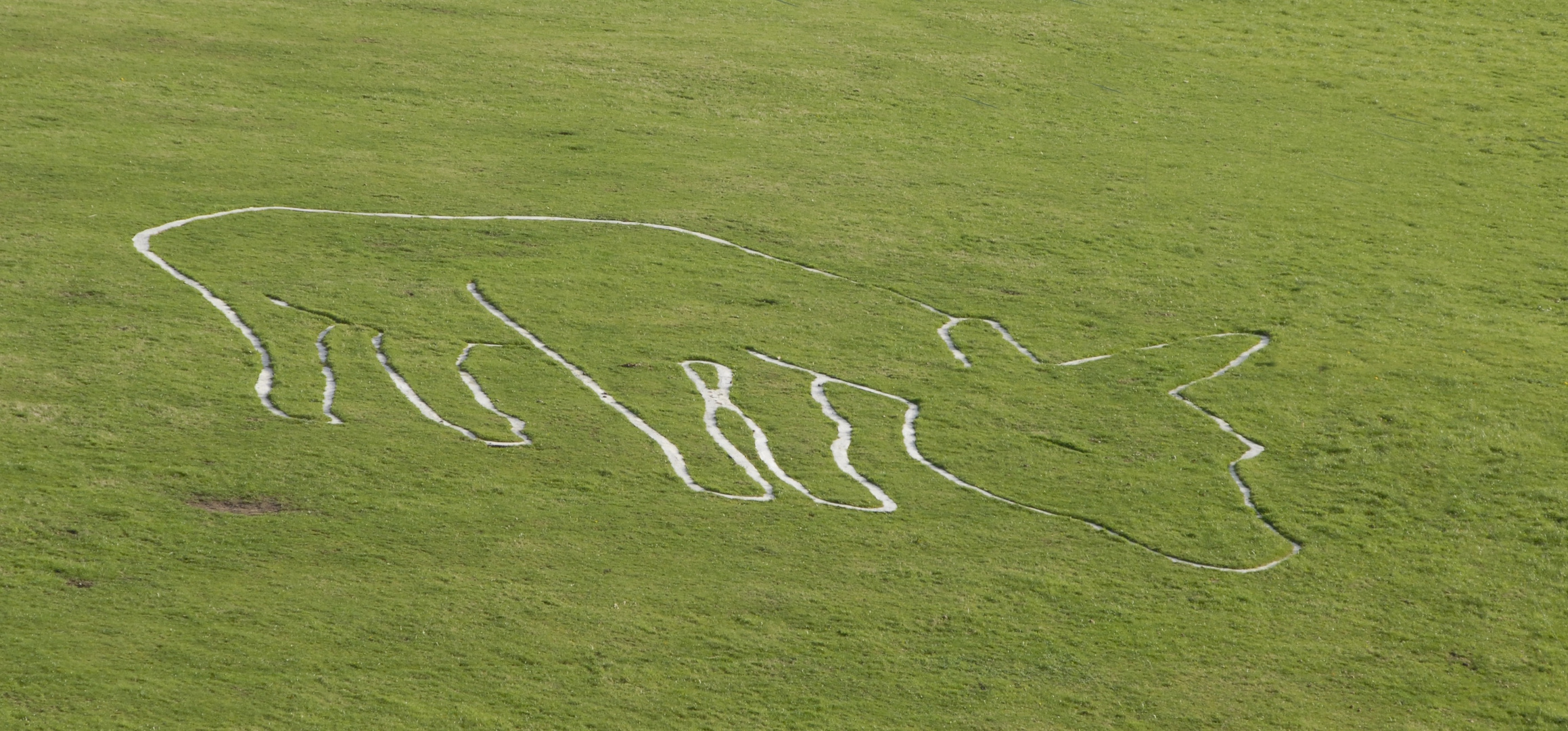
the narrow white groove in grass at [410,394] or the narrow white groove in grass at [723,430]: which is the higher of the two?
the narrow white groove in grass at [410,394]

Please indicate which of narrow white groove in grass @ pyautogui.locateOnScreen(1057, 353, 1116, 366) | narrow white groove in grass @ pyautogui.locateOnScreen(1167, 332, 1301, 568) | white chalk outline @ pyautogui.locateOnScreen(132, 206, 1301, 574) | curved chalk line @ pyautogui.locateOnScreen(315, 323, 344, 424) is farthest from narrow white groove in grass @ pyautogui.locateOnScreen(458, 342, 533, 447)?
narrow white groove in grass @ pyautogui.locateOnScreen(1167, 332, 1301, 568)

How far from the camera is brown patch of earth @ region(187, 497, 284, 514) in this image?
58.2ft

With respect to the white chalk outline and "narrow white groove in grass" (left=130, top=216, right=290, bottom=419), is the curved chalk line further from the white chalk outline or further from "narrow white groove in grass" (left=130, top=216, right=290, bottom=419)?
"narrow white groove in grass" (left=130, top=216, right=290, bottom=419)

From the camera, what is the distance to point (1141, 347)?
25844mm

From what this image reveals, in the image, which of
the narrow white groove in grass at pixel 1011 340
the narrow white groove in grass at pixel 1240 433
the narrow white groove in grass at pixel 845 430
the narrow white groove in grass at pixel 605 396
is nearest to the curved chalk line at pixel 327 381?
the narrow white groove in grass at pixel 605 396

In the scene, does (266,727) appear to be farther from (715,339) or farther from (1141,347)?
(1141,347)

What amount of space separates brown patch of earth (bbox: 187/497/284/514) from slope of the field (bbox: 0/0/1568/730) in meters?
0.07

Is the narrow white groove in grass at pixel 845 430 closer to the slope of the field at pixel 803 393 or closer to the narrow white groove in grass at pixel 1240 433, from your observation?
the slope of the field at pixel 803 393

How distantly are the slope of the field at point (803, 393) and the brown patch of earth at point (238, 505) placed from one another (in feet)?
0.24

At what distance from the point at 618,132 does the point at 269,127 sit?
7.03 metres

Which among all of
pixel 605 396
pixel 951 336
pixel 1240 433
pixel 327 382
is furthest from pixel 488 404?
pixel 1240 433

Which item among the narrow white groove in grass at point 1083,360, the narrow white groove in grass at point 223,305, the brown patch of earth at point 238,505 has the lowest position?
the narrow white groove in grass at point 1083,360

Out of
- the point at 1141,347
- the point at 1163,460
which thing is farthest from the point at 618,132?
the point at 1163,460

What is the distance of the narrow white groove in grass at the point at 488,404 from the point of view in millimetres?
20328
